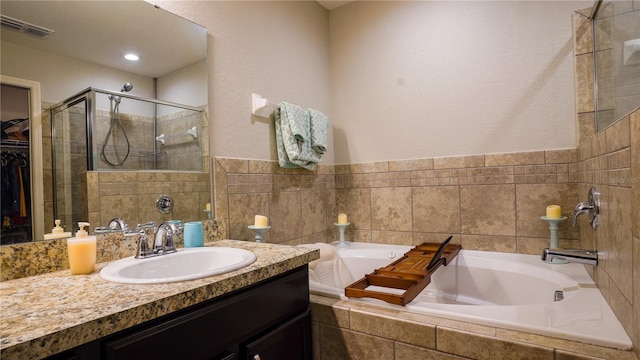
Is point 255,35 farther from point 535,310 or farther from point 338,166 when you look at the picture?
point 535,310

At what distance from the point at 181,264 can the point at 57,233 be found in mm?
427

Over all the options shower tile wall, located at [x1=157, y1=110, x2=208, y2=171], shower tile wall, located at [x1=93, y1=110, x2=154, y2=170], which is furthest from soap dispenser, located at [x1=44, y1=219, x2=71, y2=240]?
shower tile wall, located at [x1=157, y1=110, x2=208, y2=171]

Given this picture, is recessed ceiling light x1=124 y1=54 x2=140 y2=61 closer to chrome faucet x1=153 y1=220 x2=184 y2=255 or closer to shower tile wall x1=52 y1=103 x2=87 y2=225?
shower tile wall x1=52 y1=103 x2=87 y2=225

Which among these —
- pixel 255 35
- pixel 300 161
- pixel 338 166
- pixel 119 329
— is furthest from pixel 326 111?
pixel 119 329

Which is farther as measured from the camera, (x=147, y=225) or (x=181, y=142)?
(x=181, y=142)

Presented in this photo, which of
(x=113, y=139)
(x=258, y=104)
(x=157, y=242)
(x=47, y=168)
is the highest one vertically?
(x=258, y=104)

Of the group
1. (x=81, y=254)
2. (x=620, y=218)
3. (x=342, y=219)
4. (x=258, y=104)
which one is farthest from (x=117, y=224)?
(x=620, y=218)

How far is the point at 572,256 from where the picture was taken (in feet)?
4.33

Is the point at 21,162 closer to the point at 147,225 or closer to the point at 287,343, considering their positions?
the point at 147,225

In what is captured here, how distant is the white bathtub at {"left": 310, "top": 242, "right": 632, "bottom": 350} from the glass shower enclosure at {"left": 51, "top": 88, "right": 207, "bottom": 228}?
926 mm

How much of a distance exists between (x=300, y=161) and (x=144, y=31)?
111 cm

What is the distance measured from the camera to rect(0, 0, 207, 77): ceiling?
1150 millimetres

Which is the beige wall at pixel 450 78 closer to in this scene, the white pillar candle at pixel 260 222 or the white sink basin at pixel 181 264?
the white pillar candle at pixel 260 222

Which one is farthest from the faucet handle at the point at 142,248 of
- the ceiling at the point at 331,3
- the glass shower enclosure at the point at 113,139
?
the ceiling at the point at 331,3
